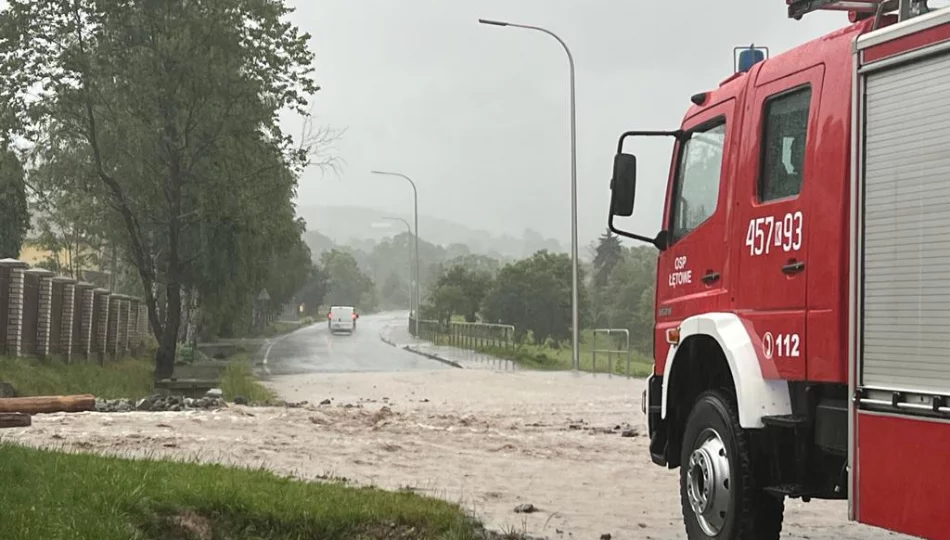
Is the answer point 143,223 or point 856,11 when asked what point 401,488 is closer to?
point 856,11

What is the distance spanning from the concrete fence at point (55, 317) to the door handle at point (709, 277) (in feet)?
59.3

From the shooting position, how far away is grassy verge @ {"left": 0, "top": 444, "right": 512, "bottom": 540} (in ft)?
21.0

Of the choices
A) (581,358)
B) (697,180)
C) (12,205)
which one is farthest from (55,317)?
(697,180)

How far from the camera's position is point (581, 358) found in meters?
37.0

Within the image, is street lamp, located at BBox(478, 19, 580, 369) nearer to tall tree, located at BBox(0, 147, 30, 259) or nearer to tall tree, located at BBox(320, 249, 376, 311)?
tall tree, located at BBox(0, 147, 30, 259)

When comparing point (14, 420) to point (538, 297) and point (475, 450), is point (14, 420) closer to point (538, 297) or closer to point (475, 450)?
point (475, 450)

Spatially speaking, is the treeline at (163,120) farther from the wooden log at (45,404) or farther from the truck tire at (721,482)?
the truck tire at (721,482)

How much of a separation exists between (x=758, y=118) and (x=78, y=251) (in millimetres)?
60960

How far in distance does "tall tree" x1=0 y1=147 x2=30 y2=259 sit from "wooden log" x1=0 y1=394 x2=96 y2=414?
1486 centimetres

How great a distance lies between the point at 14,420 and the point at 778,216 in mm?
9878

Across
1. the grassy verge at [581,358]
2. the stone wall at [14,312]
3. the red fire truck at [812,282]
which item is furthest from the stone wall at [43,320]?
A: the red fire truck at [812,282]

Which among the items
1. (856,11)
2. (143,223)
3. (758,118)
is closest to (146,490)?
(758,118)

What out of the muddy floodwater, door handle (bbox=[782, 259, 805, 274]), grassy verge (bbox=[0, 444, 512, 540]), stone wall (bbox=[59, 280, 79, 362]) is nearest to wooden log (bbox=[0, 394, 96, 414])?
the muddy floodwater

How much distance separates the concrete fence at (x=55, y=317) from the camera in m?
22.2
